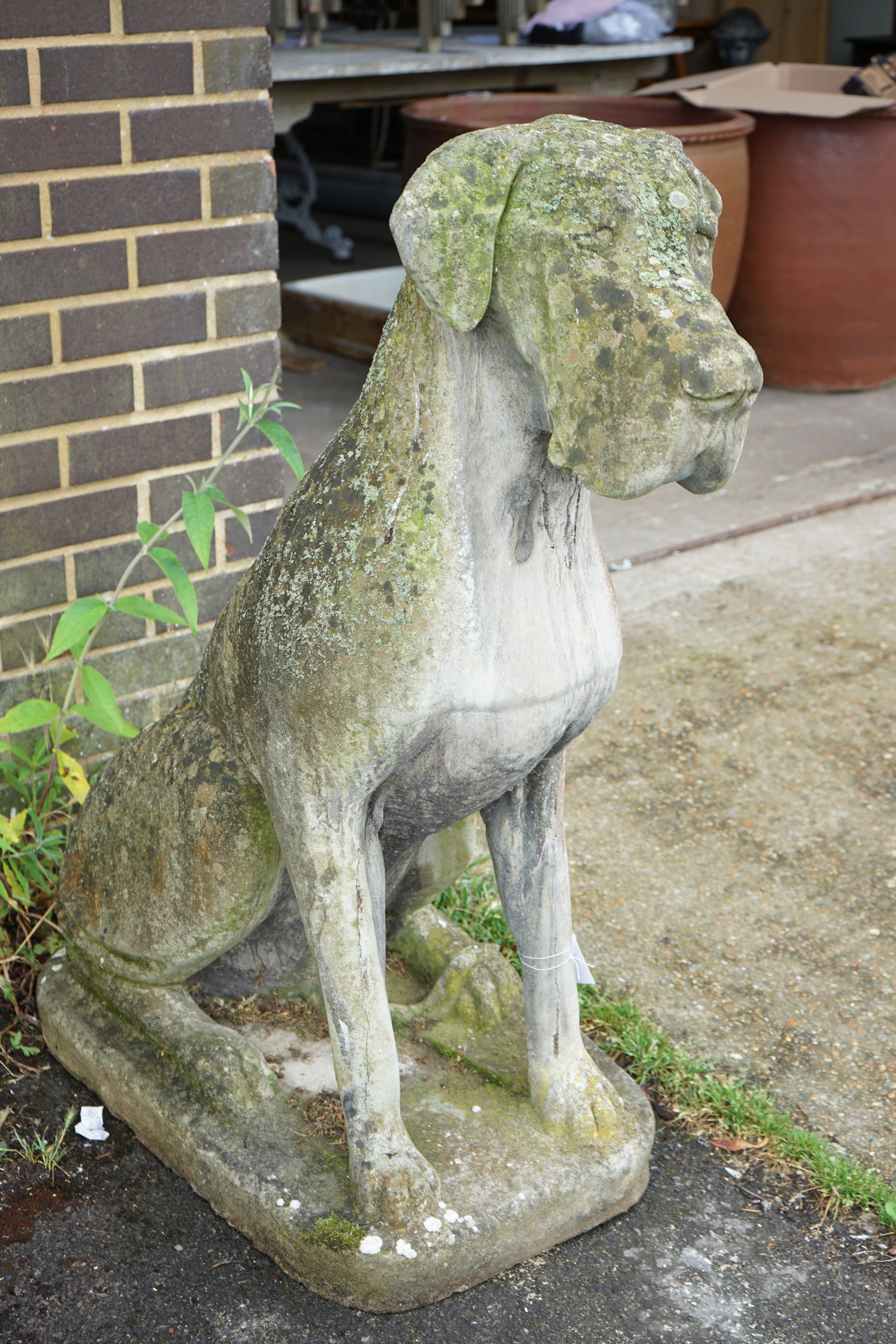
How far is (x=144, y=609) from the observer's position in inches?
102

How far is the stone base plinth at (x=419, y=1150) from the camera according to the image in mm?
1972

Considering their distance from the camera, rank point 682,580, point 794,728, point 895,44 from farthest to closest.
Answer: point 895,44 → point 682,580 → point 794,728

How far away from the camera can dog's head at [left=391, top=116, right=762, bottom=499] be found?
1577 millimetres

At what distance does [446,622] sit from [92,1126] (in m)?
1.18

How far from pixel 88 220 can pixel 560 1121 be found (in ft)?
6.26

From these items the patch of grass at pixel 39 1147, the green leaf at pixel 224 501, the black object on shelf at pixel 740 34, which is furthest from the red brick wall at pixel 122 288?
the black object on shelf at pixel 740 34

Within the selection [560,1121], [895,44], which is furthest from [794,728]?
[895,44]

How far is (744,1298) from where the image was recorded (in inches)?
82.7

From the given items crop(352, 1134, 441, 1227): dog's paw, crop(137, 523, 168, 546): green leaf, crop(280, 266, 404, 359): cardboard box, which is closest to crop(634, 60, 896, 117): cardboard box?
crop(280, 266, 404, 359): cardboard box

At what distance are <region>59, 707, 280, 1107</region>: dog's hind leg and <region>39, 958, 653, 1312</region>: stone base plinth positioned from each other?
55 millimetres

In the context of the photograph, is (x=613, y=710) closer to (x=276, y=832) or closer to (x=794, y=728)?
(x=794, y=728)

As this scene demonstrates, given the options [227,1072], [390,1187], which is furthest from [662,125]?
[390,1187]

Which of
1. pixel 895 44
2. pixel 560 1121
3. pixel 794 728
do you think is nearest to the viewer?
pixel 560 1121

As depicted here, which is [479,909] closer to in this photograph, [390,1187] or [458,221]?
[390,1187]
